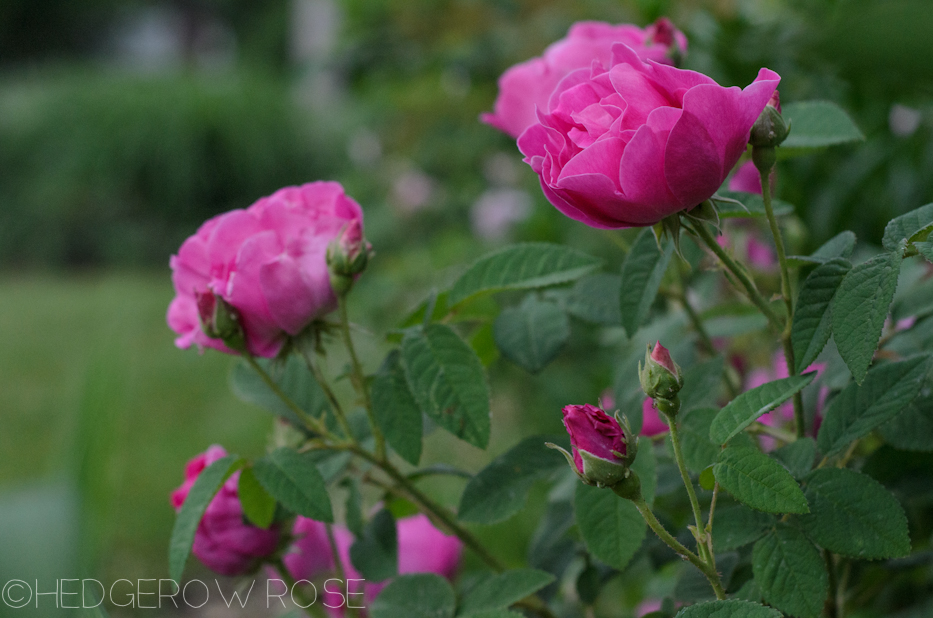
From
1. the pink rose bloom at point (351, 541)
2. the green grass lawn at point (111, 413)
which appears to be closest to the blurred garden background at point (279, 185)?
the green grass lawn at point (111, 413)

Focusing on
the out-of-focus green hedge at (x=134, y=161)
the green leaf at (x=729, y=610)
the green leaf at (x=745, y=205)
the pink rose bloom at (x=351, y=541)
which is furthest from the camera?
the out-of-focus green hedge at (x=134, y=161)

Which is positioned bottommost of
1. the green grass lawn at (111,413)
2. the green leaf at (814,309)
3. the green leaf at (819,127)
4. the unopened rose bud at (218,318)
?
the green grass lawn at (111,413)

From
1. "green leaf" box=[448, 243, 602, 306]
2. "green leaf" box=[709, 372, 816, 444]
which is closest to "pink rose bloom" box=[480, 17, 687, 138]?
"green leaf" box=[448, 243, 602, 306]

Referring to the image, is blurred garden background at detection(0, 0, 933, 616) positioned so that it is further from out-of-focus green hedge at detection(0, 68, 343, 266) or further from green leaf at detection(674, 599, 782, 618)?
green leaf at detection(674, 599, 782, 618)

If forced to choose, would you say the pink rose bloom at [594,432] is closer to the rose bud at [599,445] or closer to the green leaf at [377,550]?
the rose bud at [599,445]

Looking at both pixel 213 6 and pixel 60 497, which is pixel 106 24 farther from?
pixel 60 497

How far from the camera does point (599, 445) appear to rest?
22 centimetres

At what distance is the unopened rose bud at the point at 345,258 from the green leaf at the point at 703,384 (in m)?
0.13

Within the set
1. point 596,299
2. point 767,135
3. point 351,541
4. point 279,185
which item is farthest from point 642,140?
point 279,185

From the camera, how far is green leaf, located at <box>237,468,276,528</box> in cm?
31

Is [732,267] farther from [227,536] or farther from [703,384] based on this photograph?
[227,536]

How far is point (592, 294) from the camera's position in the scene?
37 centimetres

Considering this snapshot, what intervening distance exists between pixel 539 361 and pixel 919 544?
8.4 inches

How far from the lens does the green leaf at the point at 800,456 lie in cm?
25
